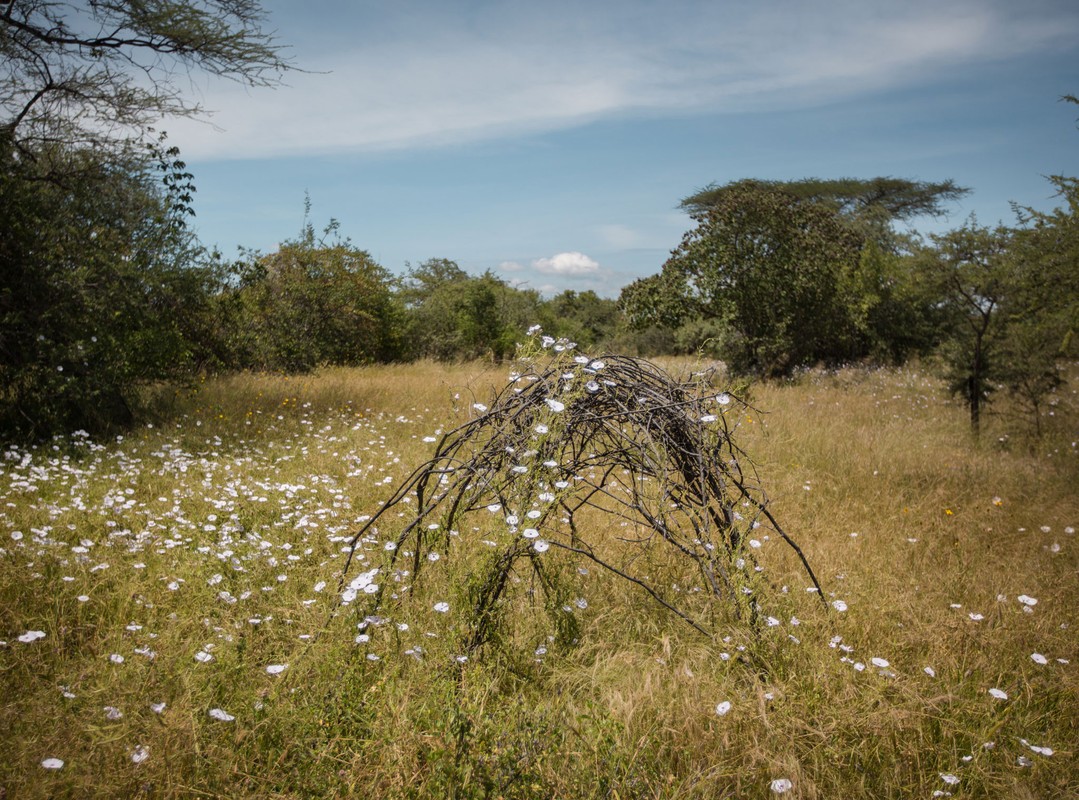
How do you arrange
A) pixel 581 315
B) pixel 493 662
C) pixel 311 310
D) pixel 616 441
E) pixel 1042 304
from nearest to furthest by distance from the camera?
pixel 493 662 < pixel 616 441 < pixel 1042 304 < pixel 311 310 < pixel 581 315

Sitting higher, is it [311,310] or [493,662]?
[311,310]

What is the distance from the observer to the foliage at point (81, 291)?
19.8 ft

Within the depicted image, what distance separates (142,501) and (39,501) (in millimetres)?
559

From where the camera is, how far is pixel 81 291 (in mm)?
6336

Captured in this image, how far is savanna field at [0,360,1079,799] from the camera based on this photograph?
1968 millimetres

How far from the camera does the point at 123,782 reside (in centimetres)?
187

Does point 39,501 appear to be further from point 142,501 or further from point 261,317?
point 261,317

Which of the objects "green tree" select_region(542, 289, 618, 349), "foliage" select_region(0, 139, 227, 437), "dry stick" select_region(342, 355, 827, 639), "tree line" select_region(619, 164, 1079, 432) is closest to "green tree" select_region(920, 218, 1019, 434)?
"tree line" select_region(619, 164, 1079, 432)

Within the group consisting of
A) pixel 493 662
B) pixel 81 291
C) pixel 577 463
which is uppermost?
pixel 81 291

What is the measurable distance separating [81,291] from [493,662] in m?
6.23

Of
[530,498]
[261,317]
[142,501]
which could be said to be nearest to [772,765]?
[530,498]

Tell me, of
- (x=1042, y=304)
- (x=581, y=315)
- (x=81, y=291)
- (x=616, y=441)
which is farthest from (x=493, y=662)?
(x=581, y=315)

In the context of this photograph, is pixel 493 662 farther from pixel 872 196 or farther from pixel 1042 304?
pixel 872 196

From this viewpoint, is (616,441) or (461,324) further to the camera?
(461,324)
